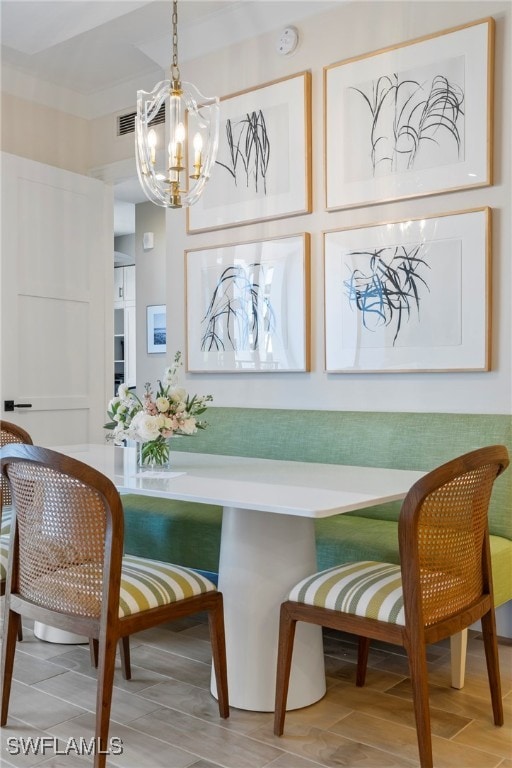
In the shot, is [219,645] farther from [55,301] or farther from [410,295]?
[55,301]

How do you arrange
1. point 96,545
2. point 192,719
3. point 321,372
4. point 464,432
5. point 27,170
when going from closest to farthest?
point 96,545 → point 192,719 → point 464,432 → point 321,372 → point 27,170

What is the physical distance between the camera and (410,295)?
3.12m

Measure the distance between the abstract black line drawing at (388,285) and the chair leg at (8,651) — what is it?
6.30ft

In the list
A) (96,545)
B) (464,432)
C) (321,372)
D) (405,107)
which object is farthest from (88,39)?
(96,545)

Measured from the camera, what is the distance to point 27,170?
432 cm

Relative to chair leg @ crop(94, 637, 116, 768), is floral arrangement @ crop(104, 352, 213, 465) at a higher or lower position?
higher

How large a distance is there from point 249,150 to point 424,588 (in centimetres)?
261

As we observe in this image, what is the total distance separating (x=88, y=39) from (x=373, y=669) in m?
3.53

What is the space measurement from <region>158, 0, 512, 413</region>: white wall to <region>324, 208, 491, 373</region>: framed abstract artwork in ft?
0.16

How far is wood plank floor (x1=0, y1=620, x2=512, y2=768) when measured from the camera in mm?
1907

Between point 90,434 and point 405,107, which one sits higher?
point 405,107

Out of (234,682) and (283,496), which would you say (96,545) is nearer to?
(283,496)

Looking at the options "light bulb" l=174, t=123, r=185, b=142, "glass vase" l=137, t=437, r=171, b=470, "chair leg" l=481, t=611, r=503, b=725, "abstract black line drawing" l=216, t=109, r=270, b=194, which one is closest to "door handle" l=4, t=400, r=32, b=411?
"abstract black line drawing" l=216, t=109, r=270, b=194

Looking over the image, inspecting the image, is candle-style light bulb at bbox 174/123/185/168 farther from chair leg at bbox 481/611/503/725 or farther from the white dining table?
chair leg at bbox 481/611/503/725
